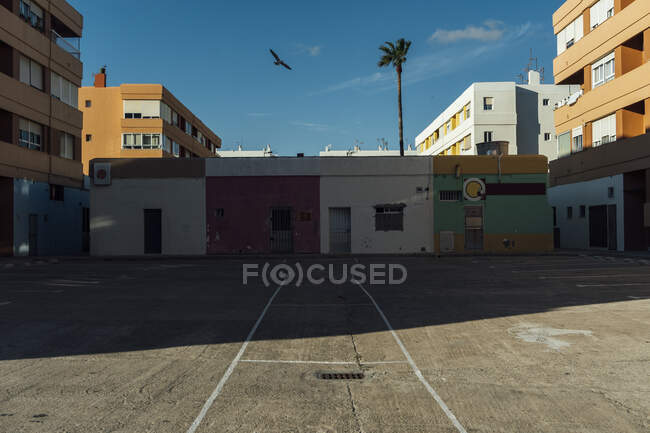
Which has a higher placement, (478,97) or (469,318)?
(478,97)

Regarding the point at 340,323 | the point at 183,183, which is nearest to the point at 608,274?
the point at 340,323

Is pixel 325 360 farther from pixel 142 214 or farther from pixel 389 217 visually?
pixel 142 214

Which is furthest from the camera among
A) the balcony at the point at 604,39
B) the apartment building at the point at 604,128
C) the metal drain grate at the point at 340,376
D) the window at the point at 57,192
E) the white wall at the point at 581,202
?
the window at the point at 57,192

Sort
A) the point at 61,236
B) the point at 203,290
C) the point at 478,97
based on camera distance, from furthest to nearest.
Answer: the point at 478,97 < the point at 61,236 < the point at 203,290

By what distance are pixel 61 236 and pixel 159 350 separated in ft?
97.3

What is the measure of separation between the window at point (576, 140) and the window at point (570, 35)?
6.20 m

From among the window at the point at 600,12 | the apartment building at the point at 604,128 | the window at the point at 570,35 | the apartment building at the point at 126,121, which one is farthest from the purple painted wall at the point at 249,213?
the window at the point at 570,35

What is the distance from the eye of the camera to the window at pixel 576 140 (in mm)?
33500

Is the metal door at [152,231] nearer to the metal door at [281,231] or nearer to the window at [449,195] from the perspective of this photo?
the metal door at [281,231]

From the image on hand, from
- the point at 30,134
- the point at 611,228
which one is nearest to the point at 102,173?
the point at 30,134

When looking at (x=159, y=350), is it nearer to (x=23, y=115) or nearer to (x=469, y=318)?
(x=469, y=318)

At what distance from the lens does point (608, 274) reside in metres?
17.8

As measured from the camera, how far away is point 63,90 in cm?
3375

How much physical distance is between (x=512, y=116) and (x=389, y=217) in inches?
1073
